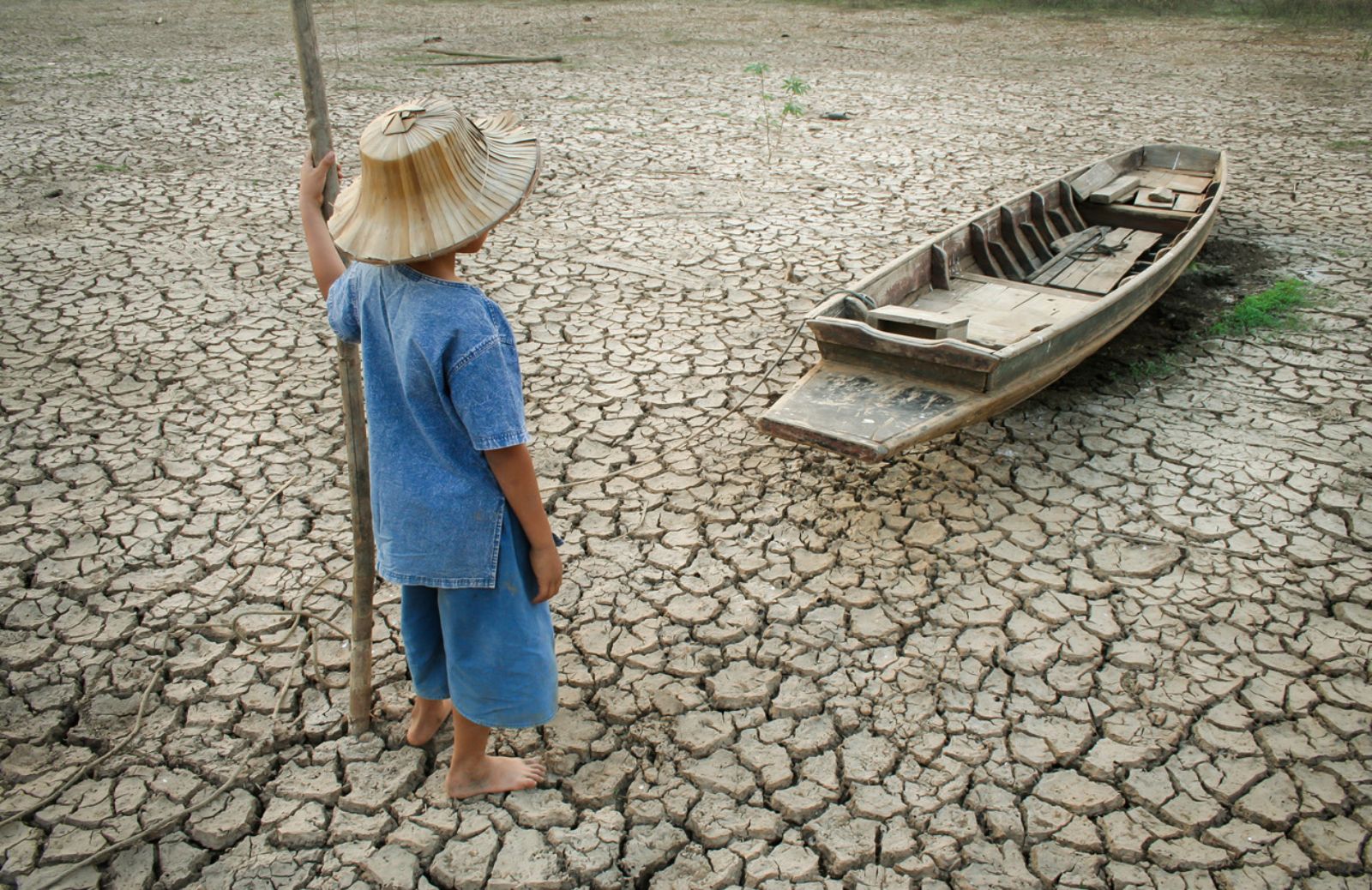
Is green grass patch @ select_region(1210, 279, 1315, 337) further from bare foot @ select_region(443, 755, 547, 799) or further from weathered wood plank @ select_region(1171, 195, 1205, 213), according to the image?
bare foot @ select_region(443, 755, 547, 799)

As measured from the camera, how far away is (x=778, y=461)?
4.24 m

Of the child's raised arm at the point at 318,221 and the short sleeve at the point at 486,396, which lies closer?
the short sleeve at the point at 486,396

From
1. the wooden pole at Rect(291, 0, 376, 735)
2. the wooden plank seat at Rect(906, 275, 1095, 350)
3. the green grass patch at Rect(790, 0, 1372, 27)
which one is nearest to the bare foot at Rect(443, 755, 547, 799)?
the wooden pole at Rect(291, 0, 376, 735)

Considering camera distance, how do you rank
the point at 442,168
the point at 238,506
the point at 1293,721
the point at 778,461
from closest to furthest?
the point at 442,168 → the point at 1293,721 → the point at 238,506 → the point at 778,461

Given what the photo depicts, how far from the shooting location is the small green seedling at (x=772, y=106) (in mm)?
8258

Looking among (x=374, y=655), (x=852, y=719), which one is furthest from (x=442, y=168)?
(x=852, y=719)

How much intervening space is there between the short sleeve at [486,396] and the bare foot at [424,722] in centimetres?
112

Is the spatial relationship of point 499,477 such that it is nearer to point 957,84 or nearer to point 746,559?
point 746,559

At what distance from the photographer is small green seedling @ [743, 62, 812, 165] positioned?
8.26 meters

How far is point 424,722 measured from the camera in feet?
9.14

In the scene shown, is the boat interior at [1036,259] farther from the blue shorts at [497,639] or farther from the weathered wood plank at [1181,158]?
the blue shorts at [497,639]

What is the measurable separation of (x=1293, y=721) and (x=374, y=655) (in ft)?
9.59

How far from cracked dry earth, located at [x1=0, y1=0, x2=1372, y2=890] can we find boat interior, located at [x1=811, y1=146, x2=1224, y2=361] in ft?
1.68

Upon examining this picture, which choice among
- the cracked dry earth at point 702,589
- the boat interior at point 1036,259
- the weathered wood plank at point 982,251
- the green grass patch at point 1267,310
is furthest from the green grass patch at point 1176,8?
the weathered wood plank at point 982,251
